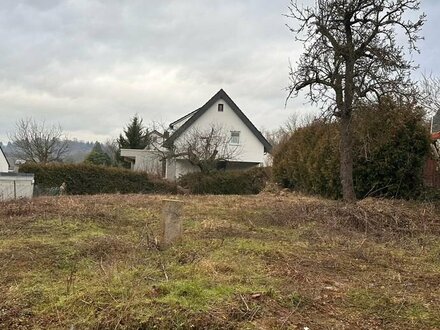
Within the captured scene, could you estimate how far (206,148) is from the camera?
27953 millimetres

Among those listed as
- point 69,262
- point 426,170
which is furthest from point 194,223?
point 426,170

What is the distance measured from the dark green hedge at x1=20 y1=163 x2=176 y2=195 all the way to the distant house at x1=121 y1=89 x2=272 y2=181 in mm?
6320

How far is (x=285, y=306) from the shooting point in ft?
12.9

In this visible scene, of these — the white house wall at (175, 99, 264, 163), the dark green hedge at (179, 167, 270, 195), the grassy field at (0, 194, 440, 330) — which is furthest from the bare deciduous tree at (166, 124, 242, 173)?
the grassy field at (0, 194, 440, 330)

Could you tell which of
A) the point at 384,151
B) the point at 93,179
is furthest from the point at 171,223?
the point at 93,179

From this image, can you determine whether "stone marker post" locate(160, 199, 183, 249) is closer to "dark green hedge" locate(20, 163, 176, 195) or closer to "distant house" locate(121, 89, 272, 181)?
"dark green hedge" locate(20, 163, 176, 195)

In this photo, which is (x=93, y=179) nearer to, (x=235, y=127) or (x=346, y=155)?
(x=235, y=127)

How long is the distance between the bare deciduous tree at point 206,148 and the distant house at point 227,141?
0.55 ft

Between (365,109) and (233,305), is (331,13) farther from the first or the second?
(233,305)

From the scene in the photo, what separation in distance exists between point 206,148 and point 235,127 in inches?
213

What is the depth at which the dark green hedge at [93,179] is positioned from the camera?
2089cm

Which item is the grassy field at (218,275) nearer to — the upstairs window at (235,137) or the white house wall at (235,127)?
the white house wall at (235,127)

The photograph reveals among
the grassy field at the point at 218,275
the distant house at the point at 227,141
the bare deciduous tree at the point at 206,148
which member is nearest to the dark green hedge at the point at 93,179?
the bare deciduous tree at the point at 206,148

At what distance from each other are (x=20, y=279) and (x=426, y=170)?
557 inches
